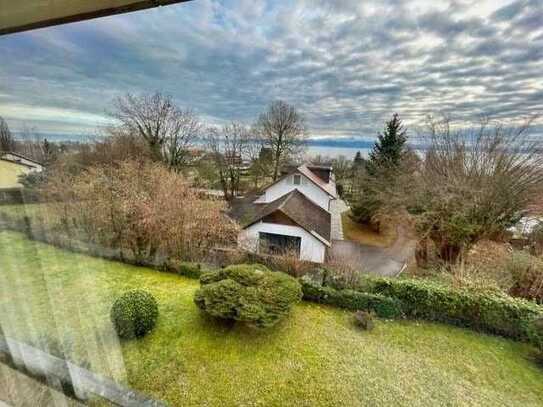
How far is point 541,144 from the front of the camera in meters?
5.76

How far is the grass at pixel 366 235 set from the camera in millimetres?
9672

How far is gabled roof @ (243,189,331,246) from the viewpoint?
6840mm

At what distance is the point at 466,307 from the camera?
3.72m

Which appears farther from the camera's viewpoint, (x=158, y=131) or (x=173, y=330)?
(x=158, y=131)

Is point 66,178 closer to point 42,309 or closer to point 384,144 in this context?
point 42,309

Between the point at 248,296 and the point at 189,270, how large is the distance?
2.09 meters

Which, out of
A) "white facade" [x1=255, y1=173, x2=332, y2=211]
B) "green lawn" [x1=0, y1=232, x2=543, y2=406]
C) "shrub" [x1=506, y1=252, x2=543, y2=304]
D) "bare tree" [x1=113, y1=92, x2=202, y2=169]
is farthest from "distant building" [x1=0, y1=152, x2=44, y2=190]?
"white facade" [x1=255, y1=173, x2=332, y2=211]

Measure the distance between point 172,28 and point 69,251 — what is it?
5.04 feet

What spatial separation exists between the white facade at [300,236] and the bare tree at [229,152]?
4093 millimetres

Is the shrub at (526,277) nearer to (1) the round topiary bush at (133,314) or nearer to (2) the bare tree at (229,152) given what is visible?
(1) the round topiary bush at (133,314)

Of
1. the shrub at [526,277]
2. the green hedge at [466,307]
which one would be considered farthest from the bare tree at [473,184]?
the green hedge at [466,307]

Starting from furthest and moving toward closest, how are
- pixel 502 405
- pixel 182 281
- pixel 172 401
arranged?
pixel 182 281, pixel 502 405, pixel 172 401

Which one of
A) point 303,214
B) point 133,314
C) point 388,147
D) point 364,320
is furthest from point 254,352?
point 388,147

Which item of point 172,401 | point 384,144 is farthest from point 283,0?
point 384,144
